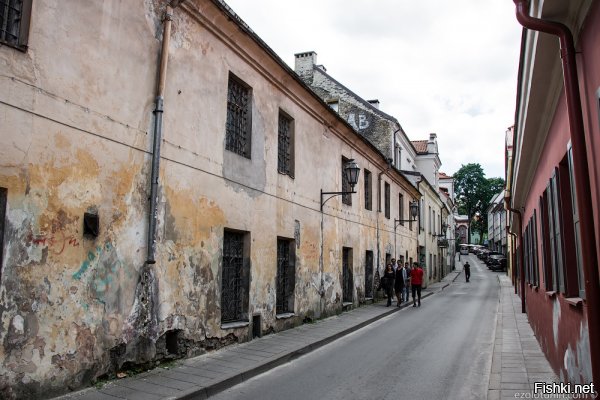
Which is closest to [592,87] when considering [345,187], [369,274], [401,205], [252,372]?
[252,372]

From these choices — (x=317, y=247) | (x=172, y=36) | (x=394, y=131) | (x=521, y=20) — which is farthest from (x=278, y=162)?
(x=394, y=131)

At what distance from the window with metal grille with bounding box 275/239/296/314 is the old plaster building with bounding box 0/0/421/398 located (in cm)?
3

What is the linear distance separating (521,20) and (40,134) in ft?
15.9

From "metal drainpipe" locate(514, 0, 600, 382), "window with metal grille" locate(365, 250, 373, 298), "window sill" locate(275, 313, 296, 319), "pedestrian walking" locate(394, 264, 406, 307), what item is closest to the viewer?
"metal drainpipe" locate(514, 0, 600, 382)

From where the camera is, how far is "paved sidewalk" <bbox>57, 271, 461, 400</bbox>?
227 inches

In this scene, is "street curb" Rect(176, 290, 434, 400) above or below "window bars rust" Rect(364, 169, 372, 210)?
below

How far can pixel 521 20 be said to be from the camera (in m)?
3.64

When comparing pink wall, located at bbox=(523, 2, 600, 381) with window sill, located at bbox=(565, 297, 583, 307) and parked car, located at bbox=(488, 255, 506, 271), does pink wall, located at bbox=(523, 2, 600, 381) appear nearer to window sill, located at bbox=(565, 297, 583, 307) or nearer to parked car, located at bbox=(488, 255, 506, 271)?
window sill, located at bbox=(565, 297, 583, 307)

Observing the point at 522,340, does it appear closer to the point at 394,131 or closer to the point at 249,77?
the point at 249,77

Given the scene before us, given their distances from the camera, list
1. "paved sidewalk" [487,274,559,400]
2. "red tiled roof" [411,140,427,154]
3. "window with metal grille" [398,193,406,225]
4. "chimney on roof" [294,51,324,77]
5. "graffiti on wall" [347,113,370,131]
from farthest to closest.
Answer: "red tiled roof" [411,140,427,154], "chimney on roof" [294,51,324,77], "graffiti on wall" [347,113,370,131], "window with metal grille" [398,193,406,225], "paved sidewalk" [487,274,559,400]

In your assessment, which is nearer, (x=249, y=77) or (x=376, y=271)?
(x=249, y=77)

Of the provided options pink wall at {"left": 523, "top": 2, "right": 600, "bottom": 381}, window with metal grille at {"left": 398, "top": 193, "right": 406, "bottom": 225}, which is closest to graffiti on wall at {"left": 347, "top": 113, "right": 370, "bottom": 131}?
window with metal grille at {"left": 398, "top": 193, "right": 406, "bottom": 225}

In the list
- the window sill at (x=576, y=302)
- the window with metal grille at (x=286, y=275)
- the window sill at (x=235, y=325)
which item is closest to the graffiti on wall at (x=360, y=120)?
the window with metal grille at (x=286, y=275)

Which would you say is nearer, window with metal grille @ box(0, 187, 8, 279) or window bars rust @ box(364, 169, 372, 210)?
window with metal grille @ box(0, 187, 8, 279)
